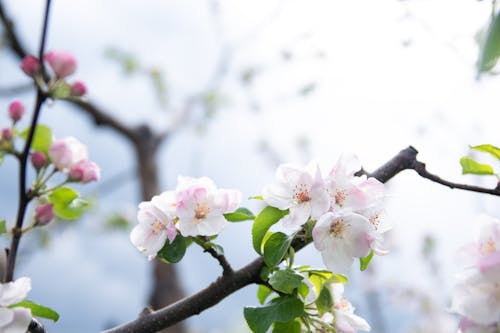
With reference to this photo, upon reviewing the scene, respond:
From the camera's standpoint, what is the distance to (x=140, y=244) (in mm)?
637

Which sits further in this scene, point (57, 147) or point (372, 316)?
point (372, 316)

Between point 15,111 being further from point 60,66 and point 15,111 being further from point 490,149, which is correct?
point 490,149

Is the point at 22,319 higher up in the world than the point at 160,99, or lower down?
higher up

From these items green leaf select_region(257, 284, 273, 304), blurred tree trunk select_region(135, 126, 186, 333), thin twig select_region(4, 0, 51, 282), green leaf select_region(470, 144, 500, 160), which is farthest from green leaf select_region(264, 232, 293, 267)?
blurred tree trunk select_region(135, 126, 186, 333)

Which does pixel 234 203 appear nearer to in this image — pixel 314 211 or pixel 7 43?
pixel 314 211

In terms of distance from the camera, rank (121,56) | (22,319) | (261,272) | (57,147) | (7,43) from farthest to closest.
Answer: (121,56), (7,43), (57,147), (261,272), (22,319)

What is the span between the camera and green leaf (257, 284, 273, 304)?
2.23ft

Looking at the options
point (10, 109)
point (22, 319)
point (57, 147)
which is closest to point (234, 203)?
point (22, 319)

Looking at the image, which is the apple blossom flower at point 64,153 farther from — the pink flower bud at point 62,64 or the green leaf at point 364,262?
the green leaf at point 364,262

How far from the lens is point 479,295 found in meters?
0.46

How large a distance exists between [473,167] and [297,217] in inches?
9.2

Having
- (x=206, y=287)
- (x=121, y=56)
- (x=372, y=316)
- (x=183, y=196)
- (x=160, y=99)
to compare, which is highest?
(x=183, y=196)

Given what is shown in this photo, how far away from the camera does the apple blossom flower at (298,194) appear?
56cm

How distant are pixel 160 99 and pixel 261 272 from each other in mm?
3869
